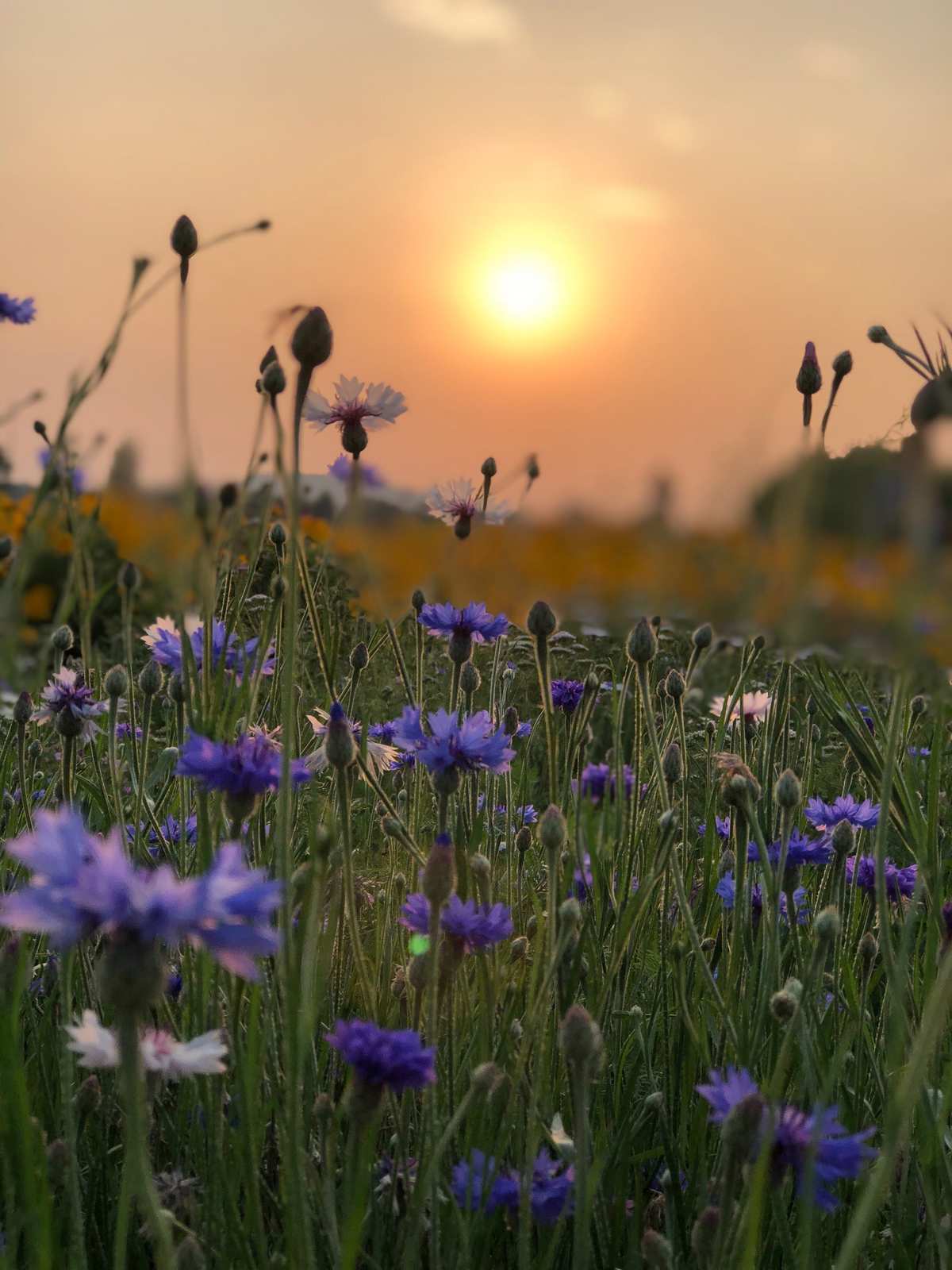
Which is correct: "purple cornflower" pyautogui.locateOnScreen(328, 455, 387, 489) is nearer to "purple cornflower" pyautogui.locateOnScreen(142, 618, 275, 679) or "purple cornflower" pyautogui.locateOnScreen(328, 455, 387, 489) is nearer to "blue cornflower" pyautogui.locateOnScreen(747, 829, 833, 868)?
"purple cornflower" pyautogui.locateOnScreen(142, 618, 275, 679)

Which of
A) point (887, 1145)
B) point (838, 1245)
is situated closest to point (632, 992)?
point (838, 1245)

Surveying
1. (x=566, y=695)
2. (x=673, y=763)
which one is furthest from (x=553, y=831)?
(x=566, y=695)

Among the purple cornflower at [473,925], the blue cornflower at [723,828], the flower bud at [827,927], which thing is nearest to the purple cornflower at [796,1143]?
the flower bud at [827,927]

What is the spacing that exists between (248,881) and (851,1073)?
35.7 inches

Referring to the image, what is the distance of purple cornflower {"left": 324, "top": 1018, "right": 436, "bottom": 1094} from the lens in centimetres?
72

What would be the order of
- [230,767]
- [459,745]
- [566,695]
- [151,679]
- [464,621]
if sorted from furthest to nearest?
1. [566,695]
2. [464,621]
3. [151,679]
4. [459,745]
5. [230,767]

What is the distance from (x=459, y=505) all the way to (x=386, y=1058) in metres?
1.25

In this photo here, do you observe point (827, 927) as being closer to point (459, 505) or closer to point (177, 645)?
point (177, 645)

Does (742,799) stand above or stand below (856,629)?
below

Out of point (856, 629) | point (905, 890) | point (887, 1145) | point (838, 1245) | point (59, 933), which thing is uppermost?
point (856, 629)

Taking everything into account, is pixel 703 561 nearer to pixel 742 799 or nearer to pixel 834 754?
pixel 742 799

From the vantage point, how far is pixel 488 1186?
0.87 metres

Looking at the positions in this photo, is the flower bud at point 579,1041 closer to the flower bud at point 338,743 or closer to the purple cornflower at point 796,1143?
the purple cornflower at point 796,1143

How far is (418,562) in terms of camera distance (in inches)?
93.5
